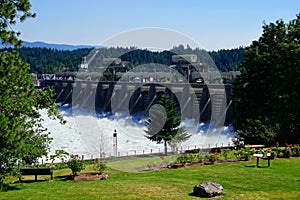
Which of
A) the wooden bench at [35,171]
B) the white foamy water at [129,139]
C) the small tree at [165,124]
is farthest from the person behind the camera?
the white foamy water at [129,139]

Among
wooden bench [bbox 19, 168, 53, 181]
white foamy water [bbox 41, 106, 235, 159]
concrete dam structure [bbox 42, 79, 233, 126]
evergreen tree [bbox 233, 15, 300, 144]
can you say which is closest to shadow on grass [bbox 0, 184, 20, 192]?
wooden bench [bbox 19, 168, 53, 181]

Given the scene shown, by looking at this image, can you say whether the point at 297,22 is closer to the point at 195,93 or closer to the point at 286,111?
the point at 286,111

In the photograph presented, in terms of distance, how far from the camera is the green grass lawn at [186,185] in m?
10.2

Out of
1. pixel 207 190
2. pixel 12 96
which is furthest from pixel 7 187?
pixel 207 190

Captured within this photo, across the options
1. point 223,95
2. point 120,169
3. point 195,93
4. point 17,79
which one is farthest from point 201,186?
point 195,93

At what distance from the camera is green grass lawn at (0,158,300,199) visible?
401 inches

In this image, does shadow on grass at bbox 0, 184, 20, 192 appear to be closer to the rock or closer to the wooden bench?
the wooden bench

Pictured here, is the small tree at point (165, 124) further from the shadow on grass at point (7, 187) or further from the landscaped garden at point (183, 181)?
the shadow on grass at point (7, 187)

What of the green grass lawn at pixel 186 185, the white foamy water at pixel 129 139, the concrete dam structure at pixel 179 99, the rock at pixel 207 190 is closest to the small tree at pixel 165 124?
the white foamy water at pixel 129 139

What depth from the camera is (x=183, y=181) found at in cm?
1185

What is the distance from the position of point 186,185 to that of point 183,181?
626 millimetres

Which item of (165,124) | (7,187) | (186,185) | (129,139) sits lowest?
(7,187)

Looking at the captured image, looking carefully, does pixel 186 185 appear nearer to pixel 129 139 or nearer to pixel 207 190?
pixel 207 190

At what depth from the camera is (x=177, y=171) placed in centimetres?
1398
